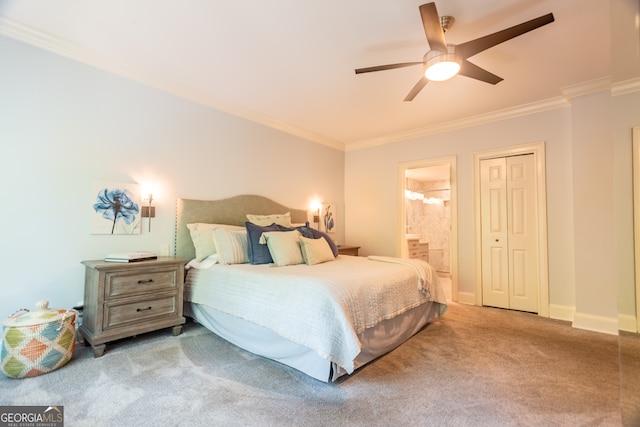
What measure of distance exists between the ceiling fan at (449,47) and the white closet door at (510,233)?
6.16 feet

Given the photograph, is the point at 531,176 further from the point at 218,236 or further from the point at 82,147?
the point at 82,147

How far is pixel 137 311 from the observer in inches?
98.9

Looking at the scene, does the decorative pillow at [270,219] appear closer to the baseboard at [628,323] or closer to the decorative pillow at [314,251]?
the decorative pillow at [314,251]

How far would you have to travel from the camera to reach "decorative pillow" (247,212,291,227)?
3736 millimetres

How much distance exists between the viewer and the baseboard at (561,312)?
11.1 feet

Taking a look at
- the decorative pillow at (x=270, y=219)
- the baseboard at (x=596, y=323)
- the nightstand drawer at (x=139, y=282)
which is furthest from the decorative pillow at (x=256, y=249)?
the baseboard at (x=596, y=323)

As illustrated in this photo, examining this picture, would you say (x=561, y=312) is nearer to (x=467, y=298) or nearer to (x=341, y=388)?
(x=467, y=298)

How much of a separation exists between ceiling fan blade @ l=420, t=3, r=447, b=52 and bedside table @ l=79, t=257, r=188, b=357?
2753 mm

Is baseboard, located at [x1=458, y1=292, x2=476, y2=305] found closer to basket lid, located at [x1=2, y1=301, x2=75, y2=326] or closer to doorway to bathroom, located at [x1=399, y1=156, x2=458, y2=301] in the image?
doorway to bathroom, located at [x1=399, y1=156, x2=458, y2=301]

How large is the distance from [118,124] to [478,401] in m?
3.73

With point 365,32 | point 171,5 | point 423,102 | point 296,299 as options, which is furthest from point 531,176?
point 171,5

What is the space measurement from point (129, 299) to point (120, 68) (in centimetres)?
219

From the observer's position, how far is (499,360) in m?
2.35

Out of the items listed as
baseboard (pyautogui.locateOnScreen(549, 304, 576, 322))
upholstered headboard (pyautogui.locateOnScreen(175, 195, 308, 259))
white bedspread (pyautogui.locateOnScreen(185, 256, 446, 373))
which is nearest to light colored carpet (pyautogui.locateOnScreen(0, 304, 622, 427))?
white bedspread (pyautogui.locateOnScreen(185, 256, 446, 373))
